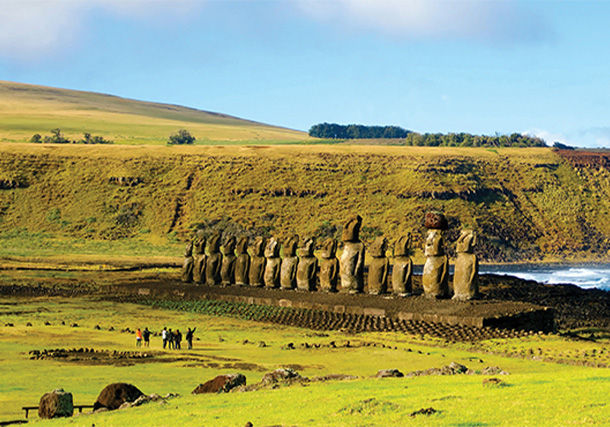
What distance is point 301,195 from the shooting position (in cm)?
9062

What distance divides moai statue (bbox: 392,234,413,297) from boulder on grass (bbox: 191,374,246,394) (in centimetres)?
1680

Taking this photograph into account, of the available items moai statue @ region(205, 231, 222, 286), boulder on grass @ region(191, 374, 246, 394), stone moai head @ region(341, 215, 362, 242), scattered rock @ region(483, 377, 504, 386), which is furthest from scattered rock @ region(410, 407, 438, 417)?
moai statue @ region(205, 231, 222, 286)

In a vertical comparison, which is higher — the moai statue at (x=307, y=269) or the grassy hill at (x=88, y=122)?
the grassy hill at (x=88, y=122)

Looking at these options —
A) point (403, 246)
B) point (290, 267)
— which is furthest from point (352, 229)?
point (290, 267)

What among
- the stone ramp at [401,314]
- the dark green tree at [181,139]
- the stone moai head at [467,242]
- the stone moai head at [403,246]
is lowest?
the stone ramp at [401,314]

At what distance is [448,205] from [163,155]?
35.1 meters

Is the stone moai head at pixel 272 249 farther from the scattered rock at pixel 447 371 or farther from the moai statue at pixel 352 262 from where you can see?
the scattered rock at pixel 447 371

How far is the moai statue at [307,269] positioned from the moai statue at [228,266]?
4.79 m

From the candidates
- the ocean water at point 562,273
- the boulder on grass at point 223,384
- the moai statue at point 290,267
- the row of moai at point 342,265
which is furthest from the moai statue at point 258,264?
the ocean water at point 562,273

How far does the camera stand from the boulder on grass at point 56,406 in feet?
45.1

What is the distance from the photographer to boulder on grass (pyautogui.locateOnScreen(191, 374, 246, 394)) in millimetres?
14836

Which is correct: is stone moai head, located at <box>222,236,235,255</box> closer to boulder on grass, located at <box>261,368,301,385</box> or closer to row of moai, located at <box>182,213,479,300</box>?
row of moai, located at <box>182,213,479,300</box>

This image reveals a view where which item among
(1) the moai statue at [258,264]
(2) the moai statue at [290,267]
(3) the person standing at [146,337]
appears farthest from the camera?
(1) the moai statue at [258,264]

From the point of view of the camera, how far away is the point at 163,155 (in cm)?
10275
